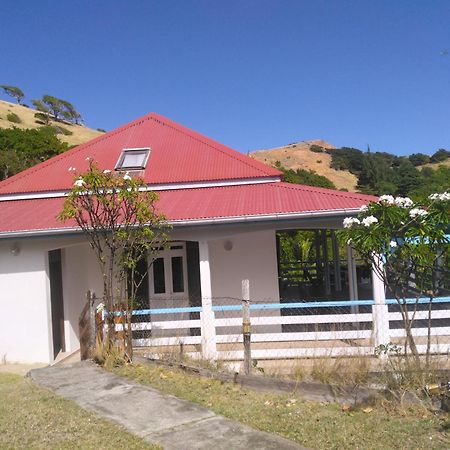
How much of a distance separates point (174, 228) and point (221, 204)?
1498 millimetres

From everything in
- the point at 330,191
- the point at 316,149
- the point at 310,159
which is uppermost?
the point at 316,149

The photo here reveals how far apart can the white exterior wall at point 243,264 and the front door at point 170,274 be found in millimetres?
838

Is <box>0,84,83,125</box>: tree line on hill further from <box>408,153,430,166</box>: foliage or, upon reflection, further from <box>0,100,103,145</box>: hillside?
<box>408,153,430,166</box>: foliage

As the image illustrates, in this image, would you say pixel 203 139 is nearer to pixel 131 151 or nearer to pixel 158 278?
pixel 131 151

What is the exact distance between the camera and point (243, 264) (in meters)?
11.4

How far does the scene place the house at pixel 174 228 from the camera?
9391 millimetres

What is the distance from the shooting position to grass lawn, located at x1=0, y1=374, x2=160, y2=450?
4770 mm

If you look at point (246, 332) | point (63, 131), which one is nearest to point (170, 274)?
point (246, 332)

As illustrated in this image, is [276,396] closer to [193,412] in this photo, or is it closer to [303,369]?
[303,369]

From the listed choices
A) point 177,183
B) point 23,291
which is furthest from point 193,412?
point 177,183

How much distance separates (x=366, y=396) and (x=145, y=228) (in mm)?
4452

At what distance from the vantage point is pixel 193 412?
18.5 feet

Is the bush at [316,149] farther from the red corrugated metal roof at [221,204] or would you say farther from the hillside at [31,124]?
the red corrugated metal roof at [221,204]

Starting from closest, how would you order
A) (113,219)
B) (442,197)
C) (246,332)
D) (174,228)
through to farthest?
1. (442,197)
2. (246,332)
3. (113,219)
4. (174,228)
